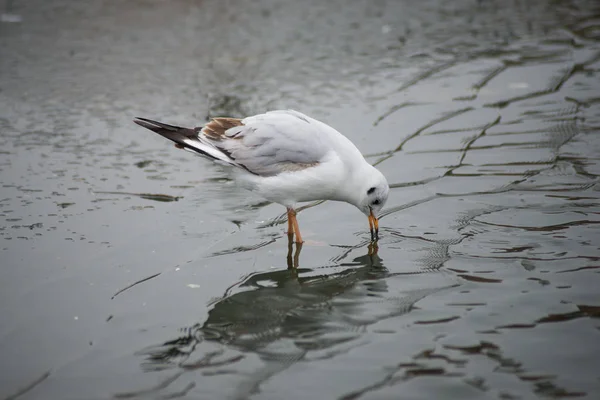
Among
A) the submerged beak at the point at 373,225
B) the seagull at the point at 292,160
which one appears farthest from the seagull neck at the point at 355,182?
the submerged beak at the point at 373,225

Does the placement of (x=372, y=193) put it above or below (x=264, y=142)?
below

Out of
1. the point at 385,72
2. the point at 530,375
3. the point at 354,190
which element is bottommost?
the point at 530,375

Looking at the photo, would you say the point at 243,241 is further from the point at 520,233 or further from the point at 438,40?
the point at 438,40

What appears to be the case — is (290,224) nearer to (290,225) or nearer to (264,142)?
(290,225)

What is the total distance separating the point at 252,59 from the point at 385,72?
182 cm

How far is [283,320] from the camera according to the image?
4.26m

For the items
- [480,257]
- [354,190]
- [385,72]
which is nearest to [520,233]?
[480,257]

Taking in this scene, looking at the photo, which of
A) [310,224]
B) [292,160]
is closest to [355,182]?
[292,160]

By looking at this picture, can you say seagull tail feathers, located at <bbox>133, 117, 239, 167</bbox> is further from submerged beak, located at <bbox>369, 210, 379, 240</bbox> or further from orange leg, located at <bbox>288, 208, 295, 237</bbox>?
submerged beak, located at <bbox>369, 210, 379, 240</bbox>

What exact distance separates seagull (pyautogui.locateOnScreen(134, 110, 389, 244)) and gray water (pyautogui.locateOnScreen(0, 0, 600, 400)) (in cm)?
29

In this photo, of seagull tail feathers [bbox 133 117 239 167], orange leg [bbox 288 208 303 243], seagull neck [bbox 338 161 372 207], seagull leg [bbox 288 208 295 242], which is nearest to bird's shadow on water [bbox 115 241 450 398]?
orange leg [bbox 288 208 303 243]

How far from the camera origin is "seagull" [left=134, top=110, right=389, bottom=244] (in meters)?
5.27

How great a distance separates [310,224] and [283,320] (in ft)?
5.60

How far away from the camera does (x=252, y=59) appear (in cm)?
982
